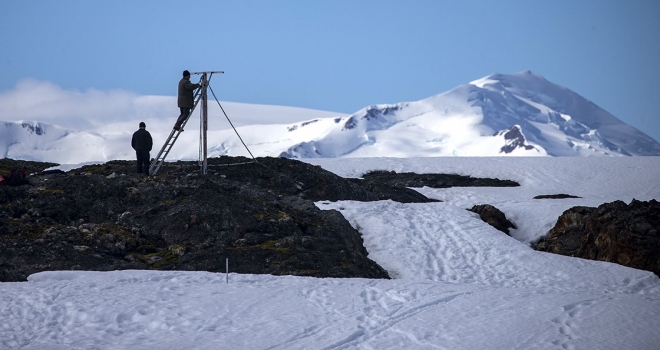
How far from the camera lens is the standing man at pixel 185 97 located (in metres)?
25.1

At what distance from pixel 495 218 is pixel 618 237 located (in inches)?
187

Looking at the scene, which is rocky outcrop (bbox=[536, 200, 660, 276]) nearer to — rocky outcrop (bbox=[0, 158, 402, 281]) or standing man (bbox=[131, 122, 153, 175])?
rocky outcrop (bbox=[0, 158, 402, 281])

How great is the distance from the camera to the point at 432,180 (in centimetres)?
3925

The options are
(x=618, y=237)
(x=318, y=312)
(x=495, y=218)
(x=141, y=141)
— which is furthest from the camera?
(x=495, y=218)

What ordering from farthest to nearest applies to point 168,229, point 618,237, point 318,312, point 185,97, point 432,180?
point 432,180
point 185,97
point 618,237
point 168,229
point 318,312

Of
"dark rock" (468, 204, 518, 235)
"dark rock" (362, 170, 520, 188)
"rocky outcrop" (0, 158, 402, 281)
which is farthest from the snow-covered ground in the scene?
"dark rock" (362, 170, 520, 188)

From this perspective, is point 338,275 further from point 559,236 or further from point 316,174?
point 316,174

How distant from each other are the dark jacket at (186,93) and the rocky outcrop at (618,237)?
11.3 meters

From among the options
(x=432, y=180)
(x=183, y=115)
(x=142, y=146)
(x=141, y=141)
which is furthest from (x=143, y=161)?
(x=432, y=180)

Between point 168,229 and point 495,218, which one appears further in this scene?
point 495,218

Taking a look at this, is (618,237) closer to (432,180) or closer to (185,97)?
(185,97)

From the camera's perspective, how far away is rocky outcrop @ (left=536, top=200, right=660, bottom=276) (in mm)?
22047

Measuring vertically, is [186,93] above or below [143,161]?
above

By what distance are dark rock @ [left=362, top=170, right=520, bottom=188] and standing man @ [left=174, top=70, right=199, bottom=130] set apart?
1461cm
